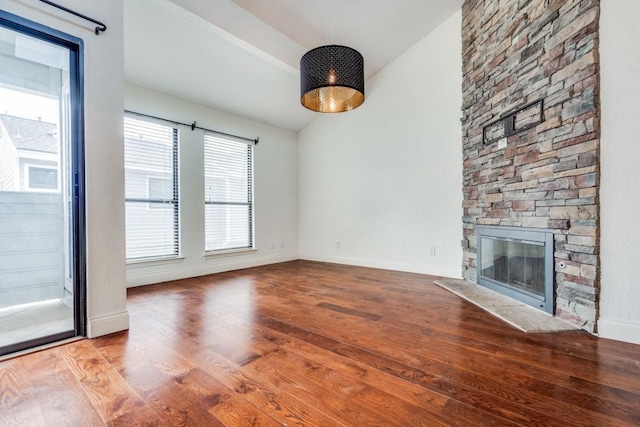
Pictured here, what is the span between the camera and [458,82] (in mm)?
3713

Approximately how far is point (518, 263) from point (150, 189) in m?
4.34

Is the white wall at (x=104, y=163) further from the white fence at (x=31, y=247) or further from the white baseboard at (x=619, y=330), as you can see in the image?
the white baseboard at (x=619, y=330)

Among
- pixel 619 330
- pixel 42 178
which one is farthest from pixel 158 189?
pixel 619 330

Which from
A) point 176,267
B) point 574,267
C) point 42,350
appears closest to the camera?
point 42,350

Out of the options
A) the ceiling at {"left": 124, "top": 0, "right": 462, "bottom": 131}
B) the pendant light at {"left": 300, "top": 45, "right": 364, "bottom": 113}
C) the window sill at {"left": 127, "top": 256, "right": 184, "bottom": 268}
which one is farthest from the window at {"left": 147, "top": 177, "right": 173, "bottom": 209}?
the pendant light at {"left": 300, "top": 45, "right": 364, "bottom": 113}

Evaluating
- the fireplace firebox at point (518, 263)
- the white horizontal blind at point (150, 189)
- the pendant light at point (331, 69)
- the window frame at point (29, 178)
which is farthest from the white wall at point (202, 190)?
the fireplace firebox at point (518, 263)

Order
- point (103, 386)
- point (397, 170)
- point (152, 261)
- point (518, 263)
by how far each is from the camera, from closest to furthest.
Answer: point (103, 386) < point (518, 263) < point (152, 261) < point (397, 170)

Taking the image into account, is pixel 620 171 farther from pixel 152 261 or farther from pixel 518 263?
pixel 152 261

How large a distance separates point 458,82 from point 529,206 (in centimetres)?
194

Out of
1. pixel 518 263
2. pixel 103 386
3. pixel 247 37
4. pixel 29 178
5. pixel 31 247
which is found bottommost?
pixel 103 386

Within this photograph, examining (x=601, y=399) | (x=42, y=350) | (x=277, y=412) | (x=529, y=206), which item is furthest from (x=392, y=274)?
(x=42, y=350)

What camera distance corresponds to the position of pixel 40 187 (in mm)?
2105

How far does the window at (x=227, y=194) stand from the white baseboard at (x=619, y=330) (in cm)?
437

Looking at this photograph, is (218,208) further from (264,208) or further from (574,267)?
(574,267)
